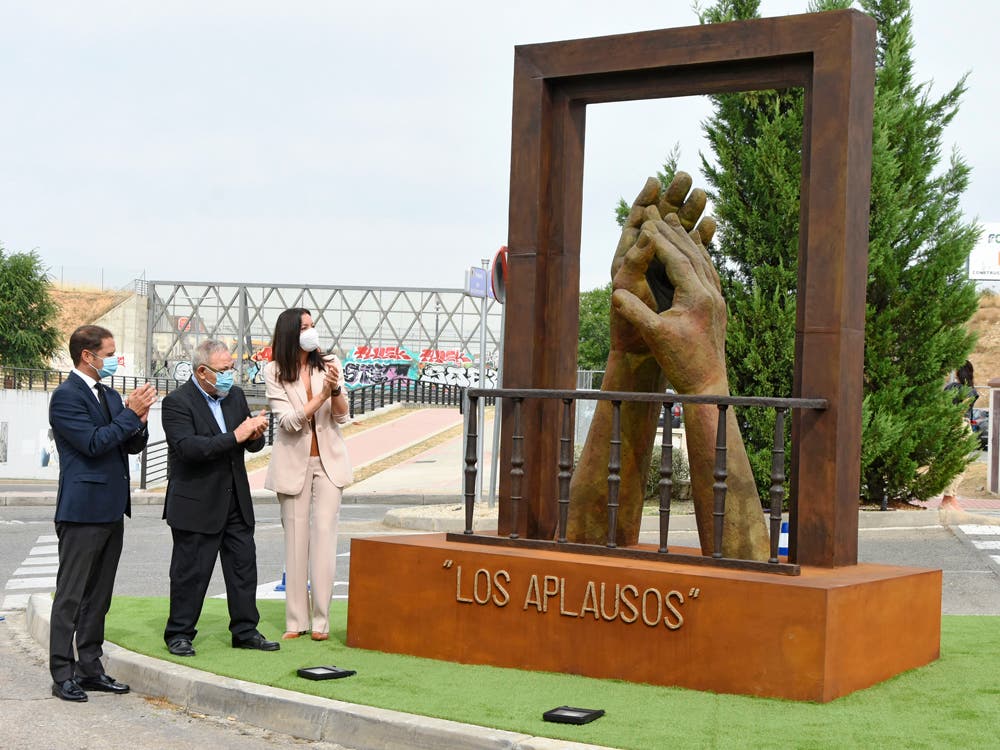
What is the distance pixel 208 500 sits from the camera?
7.45 m

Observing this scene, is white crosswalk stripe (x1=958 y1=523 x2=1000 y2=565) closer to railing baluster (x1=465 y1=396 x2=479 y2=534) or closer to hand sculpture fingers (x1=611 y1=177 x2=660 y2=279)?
hand sculpture fingers (x1=611 y1=177 x2=660 y2=279)

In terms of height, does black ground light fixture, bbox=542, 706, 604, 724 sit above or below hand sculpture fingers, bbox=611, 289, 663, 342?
below

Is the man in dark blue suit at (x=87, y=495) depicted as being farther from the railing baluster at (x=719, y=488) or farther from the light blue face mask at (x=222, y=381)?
the railing baluster at (x=719, y=488)

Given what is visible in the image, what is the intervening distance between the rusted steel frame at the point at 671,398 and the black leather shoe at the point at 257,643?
183 centimetres

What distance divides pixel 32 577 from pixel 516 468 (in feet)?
21.1

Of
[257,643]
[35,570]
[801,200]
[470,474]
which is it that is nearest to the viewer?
[801,200]

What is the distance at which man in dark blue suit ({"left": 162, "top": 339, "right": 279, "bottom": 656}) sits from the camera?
740 centimetres

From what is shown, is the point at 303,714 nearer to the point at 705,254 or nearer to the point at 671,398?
the point at 671,398

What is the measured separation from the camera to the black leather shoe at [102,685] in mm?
6960

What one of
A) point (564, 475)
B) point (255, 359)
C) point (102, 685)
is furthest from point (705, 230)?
point (255, 359)

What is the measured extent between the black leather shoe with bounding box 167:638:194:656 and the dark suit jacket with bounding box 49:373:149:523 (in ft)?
3.05

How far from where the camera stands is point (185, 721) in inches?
252

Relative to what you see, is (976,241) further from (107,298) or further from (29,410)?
(107,298)

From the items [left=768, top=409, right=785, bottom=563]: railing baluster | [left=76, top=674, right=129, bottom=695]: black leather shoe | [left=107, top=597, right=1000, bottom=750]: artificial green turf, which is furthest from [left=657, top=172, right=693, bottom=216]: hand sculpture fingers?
[left=76, top=674, right=129, bottom=695]: black leather shoe
